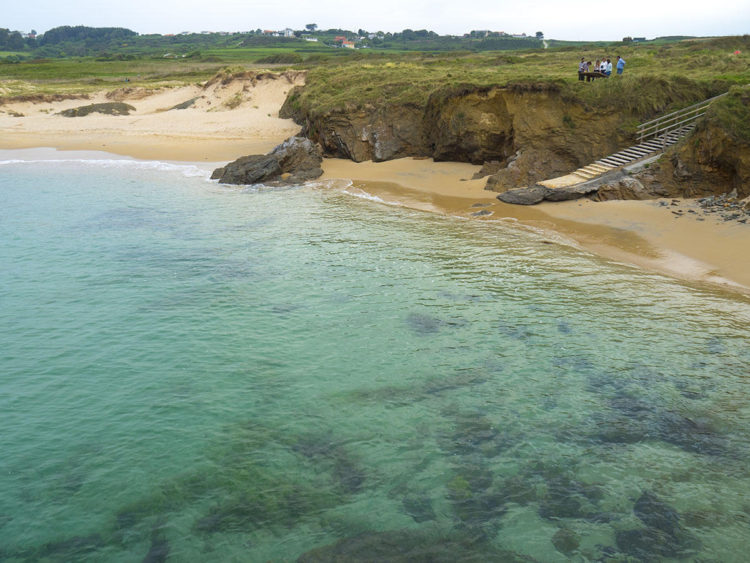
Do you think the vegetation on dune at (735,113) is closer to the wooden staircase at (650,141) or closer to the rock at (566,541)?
the wooden staircase at (650,141)

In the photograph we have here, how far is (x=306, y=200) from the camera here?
2388 centimetres

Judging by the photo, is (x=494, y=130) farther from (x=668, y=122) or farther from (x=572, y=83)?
(x=668, y=122)

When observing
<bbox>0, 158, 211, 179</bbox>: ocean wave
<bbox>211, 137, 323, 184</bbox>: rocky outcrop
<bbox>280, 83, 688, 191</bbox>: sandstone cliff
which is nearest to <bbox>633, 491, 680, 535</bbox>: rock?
<bbox>280, 83, 688, 191</bbox>: sandstone cliff

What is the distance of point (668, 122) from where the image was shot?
2275 cm

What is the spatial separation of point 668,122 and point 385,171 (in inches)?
481

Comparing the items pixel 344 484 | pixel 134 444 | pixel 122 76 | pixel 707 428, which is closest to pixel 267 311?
pixel 134 444

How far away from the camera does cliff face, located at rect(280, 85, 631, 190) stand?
2370cm

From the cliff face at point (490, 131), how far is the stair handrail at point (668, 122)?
0.91 metres

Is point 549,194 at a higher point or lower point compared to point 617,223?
higher

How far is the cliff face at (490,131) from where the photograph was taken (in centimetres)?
2370

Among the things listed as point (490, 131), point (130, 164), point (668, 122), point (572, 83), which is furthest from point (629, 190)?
point (130, 164)

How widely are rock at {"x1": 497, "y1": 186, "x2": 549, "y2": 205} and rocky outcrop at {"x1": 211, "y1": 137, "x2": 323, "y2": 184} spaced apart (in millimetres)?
9841

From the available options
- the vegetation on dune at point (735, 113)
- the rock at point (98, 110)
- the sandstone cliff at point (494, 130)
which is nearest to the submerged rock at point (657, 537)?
the vegetation on dune at point (735, 113)

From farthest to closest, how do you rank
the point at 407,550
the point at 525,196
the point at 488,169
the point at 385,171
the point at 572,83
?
the point at 385,171
the point at 488,169
the point at 572,83
the point at 525,196
the point at 407,550
